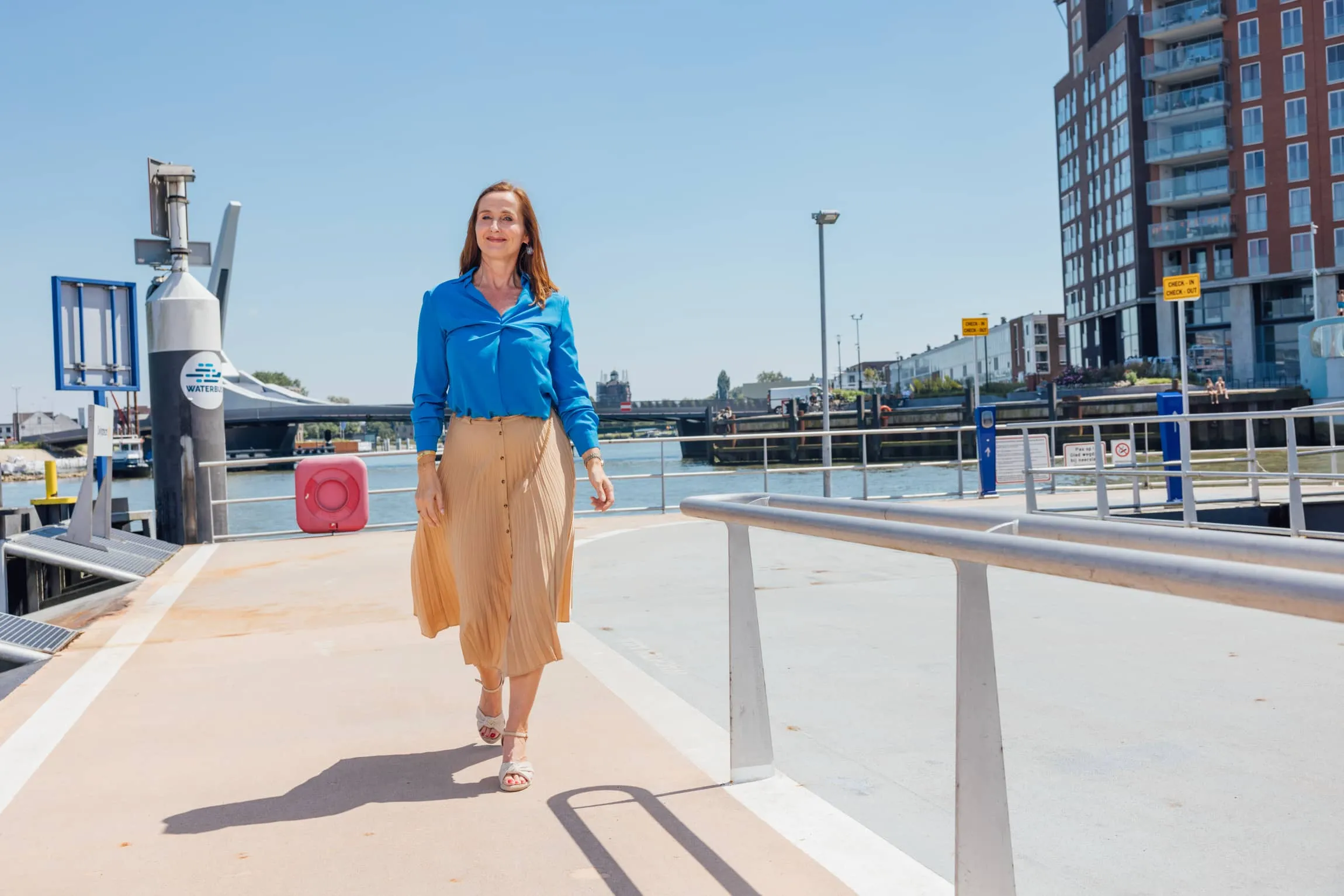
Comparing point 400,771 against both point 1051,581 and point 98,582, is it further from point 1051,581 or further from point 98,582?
point 98,582

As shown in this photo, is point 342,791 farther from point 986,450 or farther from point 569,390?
point 986,450

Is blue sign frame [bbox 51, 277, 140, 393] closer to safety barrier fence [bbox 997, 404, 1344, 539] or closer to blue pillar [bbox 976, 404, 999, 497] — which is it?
safety barrier fence [bbox 997, 404, 1344, 539]

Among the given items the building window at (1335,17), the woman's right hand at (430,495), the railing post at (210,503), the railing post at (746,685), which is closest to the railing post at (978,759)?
the railing post at (746,685)

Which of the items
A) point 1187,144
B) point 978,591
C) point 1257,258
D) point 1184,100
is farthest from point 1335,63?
point 978,591

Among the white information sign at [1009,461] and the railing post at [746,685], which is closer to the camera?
the railing post at [746,685]

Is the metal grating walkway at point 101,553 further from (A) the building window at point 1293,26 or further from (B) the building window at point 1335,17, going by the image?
(A) the building window at point 1293,26

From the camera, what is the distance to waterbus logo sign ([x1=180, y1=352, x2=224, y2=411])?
1095 cm

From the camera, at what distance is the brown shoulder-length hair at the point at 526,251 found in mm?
3332

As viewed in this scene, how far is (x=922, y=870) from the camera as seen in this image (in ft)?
7.80

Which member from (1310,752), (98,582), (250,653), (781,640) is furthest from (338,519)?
(1310,752)

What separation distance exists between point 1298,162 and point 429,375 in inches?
2208

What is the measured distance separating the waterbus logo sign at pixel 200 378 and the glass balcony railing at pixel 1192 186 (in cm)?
5184

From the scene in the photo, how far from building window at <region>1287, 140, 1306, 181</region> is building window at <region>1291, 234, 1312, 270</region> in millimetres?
2700

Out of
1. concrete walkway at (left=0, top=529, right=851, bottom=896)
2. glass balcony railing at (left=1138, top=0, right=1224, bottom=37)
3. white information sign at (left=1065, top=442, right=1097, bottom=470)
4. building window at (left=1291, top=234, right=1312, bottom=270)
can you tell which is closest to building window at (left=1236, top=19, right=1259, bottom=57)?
glass balcony railing at (left=1138, top=0, right=1224, bottom=37)
